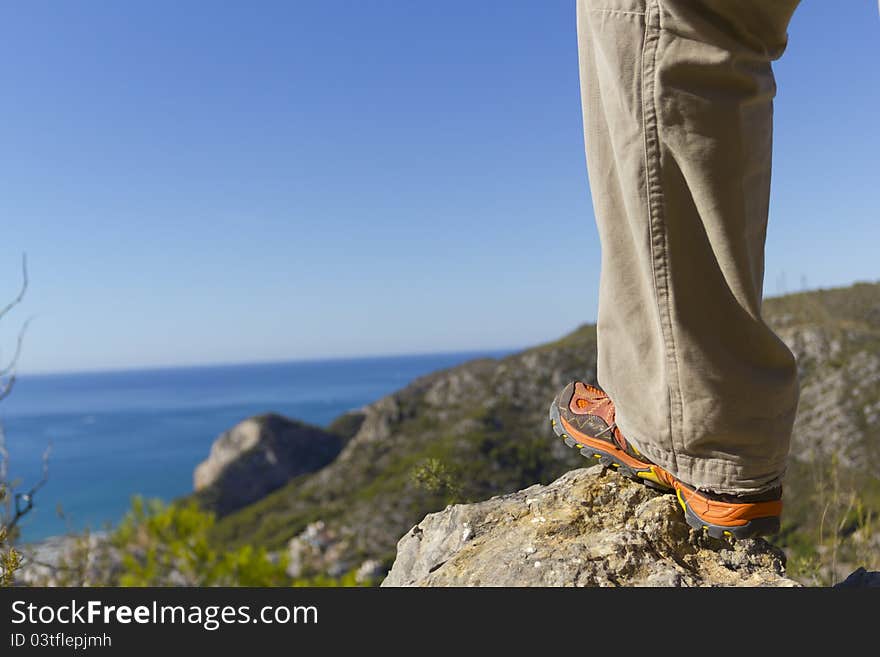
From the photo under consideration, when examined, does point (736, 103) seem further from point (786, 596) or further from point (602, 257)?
point (786, 596)

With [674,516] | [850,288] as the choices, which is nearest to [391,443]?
[850,288]

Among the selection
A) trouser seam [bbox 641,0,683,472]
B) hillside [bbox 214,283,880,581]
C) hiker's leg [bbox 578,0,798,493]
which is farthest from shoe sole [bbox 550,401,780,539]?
hillside [bbox 214,283,880,581]

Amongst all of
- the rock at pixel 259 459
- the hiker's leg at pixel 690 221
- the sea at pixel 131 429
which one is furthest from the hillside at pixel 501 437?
the sea at pixel 131 429

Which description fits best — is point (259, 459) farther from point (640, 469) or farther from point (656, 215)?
point (656, 215)

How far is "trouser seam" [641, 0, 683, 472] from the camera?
3.91 ft

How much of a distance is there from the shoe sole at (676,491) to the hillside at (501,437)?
1064 millimetres

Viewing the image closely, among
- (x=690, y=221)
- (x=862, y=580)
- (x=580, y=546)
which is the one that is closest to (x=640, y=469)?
Result: (x=580, y=546)

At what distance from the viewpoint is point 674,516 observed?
62.9 inches

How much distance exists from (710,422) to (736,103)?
2.02ft

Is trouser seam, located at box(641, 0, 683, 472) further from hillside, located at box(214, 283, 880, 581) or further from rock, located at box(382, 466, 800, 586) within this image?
hillside, located at box(214, 283, 880, 581)

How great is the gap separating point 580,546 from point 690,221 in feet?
2.59

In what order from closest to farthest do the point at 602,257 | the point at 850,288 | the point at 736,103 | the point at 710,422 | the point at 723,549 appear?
1. the point at 736,103
2. the point at 710,422
3. the point at 602,257
4. the point at 723,549
5. the point at 850,288

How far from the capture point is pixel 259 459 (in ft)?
121

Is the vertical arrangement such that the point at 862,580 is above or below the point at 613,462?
below
